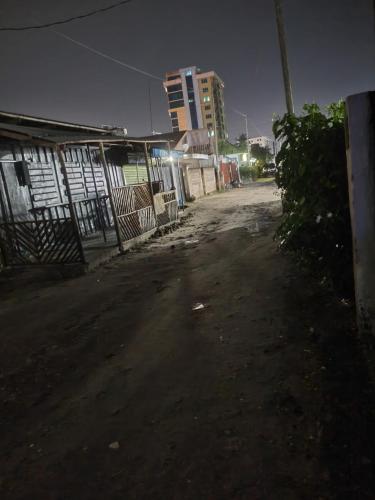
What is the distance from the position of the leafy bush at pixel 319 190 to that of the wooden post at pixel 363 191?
399 millimetres

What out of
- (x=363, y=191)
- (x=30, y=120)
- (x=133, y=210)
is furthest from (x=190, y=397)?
(x=30, y=120)

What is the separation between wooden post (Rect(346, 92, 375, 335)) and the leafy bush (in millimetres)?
399

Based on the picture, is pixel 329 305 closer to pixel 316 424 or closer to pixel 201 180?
pixel 316 424

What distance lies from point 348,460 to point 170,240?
9973mm

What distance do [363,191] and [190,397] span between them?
2.51m

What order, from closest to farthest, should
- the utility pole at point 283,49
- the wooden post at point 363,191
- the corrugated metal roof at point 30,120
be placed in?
the wooden post at point 363,191 → the corrugated metal roof at point 30,120 → the utility pole at point 283,49

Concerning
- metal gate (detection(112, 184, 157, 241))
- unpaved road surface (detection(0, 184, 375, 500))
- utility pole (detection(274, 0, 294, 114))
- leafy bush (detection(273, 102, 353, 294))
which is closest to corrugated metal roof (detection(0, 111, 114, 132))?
metal gate (detection(112, 184, 157, 241))

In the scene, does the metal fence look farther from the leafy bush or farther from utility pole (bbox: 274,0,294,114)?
utility pole (bbox: 274,0,294,114)

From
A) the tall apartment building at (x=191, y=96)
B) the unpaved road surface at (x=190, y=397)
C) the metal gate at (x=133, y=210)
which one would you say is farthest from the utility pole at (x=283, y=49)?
the tall apartment building at (x=191, y=96)

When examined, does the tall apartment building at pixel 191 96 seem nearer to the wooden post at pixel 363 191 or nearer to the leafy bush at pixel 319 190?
the leafy bush at pixel 319 190

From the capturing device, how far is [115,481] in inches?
97.0

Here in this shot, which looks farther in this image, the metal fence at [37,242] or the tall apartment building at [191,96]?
the tall apartment building at [191,96]

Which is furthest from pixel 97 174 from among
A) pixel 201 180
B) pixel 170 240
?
pixel 201 180

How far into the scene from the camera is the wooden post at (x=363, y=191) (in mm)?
3172
